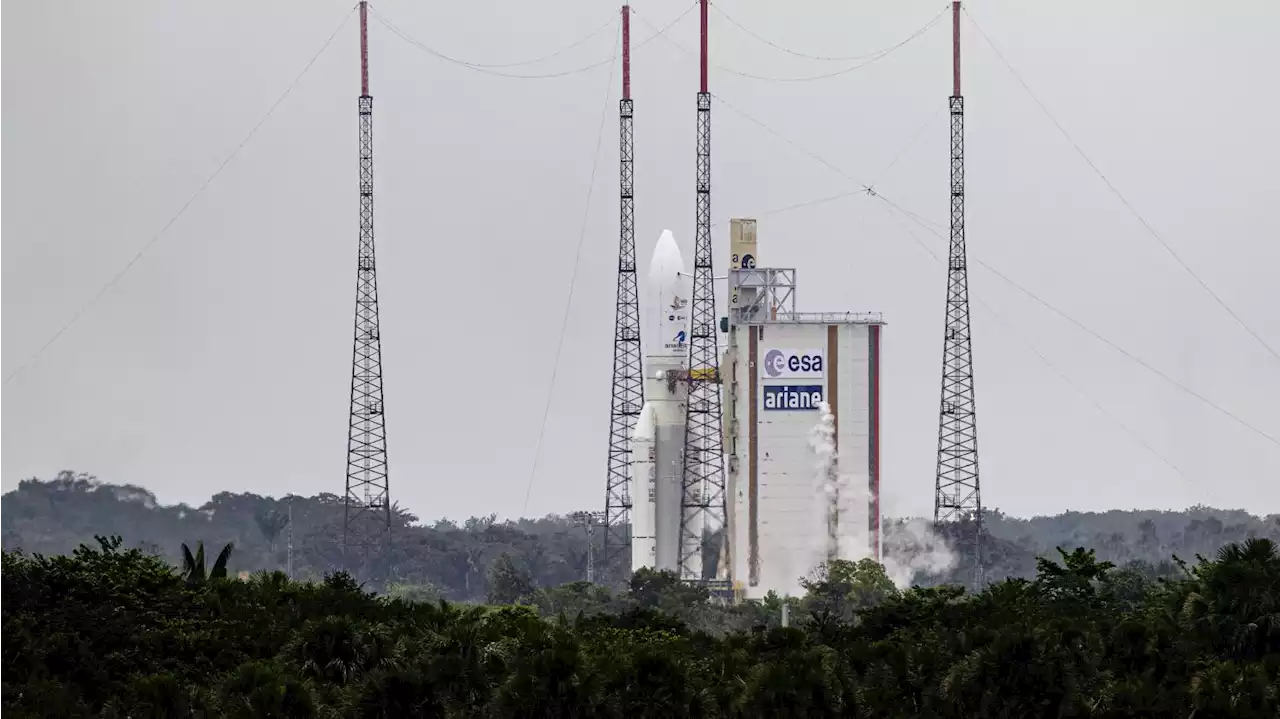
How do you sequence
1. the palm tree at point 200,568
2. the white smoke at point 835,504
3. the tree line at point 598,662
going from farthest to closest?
the white smoke at point 835,504
the palm tree at point 200,568
the tree line at point 598,662

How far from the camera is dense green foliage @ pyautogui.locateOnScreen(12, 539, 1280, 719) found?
96250mm

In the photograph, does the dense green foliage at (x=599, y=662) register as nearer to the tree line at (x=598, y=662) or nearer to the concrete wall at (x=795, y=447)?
the tree line at (x=598, y=662)

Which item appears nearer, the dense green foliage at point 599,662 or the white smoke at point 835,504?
the dense green foliage at point 599,662

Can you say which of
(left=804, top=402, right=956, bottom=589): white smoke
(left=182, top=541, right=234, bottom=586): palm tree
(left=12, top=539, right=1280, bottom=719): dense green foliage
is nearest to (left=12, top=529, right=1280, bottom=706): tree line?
(left=12, top=539, right=1280, bottom=719): dense green foliage

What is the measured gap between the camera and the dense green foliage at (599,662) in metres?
96.2

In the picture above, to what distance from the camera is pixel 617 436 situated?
646ft

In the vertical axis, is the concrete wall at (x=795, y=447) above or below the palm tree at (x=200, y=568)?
above

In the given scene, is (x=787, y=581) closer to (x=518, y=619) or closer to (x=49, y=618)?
(x=518, y=619)

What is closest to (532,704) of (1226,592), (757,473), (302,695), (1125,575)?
(302,695)

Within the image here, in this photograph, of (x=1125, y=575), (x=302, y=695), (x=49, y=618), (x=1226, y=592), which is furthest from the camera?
(x=1125, y=575)

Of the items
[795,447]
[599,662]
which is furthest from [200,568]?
[795,447]

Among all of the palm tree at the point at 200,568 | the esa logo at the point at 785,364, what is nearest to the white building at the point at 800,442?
the esa logo at the point at 785,364

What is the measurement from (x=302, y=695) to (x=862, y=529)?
9969cm

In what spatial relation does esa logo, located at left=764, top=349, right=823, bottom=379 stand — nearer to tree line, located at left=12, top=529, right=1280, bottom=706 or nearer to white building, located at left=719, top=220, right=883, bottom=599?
white building, located at left=719, top=220, right=883, bottom=599
